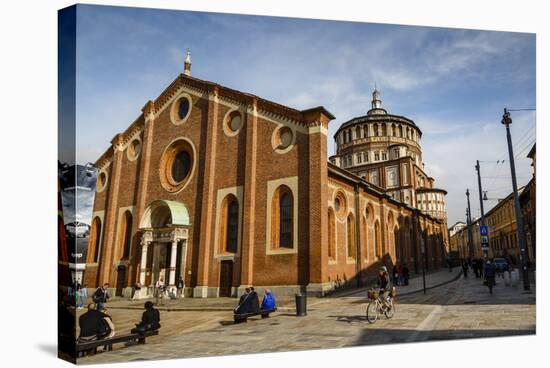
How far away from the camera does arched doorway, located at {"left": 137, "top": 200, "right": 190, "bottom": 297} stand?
770 inches

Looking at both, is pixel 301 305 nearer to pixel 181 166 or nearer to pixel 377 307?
pixel 377 307

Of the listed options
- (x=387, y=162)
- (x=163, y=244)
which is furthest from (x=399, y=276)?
(x=387, y=162)

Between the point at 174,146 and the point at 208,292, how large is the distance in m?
7.76

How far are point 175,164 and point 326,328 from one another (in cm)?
1361

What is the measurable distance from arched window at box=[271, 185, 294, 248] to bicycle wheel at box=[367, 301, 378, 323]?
19.0ft

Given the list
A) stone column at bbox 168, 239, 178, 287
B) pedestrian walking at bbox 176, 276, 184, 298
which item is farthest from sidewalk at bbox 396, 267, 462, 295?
stone column at bbox 168, 239, 178, 287

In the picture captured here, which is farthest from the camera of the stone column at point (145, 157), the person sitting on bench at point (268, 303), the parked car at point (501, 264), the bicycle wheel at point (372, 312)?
the stone column at point (145, 157)

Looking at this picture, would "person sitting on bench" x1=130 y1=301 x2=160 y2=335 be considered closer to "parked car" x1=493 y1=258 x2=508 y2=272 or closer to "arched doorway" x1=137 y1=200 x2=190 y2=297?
"arched doorway" x1=137 y1=200 x2=190 y2=297

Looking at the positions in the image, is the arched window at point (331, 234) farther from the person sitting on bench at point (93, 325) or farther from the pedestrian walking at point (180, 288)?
the person sitting on bench at point (93, 325)

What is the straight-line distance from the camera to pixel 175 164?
2159cm

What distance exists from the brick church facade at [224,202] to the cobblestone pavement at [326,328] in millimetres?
3630

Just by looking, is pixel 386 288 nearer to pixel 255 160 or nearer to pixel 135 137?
pixel 255 160

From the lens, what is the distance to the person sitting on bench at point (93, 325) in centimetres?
866

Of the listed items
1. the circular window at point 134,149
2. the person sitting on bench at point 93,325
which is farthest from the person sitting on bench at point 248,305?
the circular window at point 134,149
